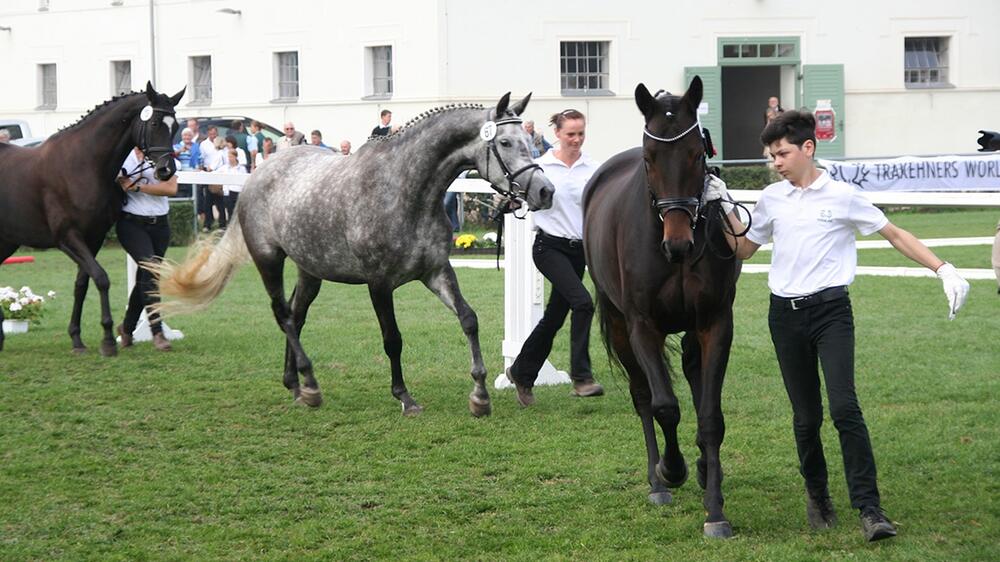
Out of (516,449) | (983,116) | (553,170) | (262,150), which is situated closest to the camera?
(516,449)

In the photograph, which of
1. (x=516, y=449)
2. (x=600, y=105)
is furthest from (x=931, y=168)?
(x=516, y=449)

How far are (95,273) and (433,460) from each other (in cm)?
507

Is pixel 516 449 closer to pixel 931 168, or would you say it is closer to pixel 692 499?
pixel 692 499

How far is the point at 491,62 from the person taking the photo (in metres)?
31.0

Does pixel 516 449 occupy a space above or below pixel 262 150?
below

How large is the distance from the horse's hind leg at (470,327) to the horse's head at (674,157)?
118 inches

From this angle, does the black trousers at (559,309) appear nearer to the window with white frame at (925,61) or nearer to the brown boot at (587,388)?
the brown boot at (587,388)

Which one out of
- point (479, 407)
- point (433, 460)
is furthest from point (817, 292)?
point (479, 407)

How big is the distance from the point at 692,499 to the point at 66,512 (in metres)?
3.02

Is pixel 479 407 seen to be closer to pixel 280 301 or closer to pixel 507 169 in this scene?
pixel 507 169

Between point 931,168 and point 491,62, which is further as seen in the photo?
point 491,62

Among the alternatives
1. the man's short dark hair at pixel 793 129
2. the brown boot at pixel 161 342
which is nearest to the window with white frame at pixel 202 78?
the brown boot at pixel 161 342

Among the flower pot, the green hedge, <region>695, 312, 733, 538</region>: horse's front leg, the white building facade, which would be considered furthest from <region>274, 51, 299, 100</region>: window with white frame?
<region>695, 312, 733, 538</region>: horse's front leg

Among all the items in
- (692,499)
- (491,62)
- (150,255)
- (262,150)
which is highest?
(491,62)
